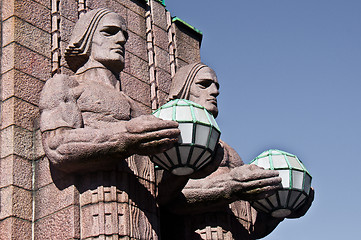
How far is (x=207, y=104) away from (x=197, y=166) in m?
2.16

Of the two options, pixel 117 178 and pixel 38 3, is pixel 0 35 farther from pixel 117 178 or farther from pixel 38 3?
pixel 117 178

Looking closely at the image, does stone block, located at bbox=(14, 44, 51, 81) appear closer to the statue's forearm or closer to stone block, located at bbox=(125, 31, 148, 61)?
stone block, located at bbox=(125, 31, 148, 61)

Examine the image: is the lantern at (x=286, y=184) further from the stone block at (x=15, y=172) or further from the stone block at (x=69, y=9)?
the stone block at (x=69, y=9)

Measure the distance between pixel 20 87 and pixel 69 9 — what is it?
5.81 feet

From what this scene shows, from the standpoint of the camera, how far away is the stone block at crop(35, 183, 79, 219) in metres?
7.62

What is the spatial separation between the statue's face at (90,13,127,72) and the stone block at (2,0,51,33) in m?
1.14

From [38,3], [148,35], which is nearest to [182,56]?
[148,35]

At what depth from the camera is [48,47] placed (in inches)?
365

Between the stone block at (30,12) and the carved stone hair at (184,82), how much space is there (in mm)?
1825

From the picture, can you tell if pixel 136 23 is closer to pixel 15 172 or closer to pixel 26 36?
pixel 26 36

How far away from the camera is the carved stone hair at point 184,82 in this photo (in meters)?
9.79

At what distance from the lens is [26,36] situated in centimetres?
905

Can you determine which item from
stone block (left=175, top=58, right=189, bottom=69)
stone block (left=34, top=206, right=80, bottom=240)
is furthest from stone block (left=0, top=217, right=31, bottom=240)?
stone block (left=175, top=58, right=189, bottom=69)

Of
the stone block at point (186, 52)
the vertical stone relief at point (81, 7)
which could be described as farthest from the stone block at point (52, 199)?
the stone block at point (186, 52)
